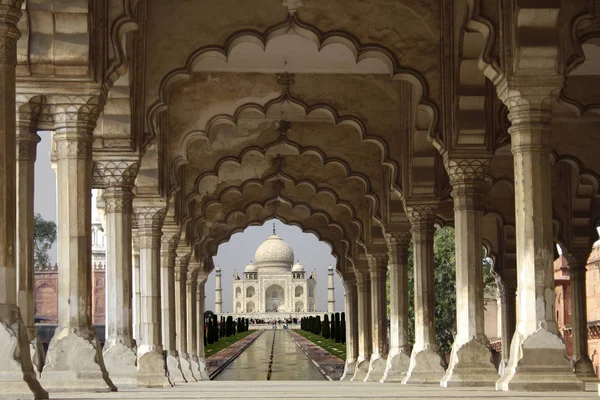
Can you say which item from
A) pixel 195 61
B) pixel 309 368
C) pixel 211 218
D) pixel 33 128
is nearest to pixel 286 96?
pixel 195 61

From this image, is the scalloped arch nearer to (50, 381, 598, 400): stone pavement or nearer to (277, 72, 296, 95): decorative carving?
(277, 72, 296, 95): decorative carving

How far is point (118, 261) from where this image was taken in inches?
669

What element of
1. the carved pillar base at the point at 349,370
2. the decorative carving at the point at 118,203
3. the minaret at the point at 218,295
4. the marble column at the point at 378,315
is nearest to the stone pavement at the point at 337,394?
the decorative carving at the point at 118,203

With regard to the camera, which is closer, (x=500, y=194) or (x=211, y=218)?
(x=500, y=194)

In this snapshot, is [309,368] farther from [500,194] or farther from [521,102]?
[521,102]

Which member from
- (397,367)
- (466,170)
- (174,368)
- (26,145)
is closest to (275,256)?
(174,368)

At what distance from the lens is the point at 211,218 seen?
30.2 metres

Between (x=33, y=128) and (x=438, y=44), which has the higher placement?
(x=438, y=44)

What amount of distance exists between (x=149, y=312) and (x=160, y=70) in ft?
16.8

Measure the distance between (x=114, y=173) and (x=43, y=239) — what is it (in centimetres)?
6894

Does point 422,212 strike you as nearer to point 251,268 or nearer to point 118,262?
point 118,262

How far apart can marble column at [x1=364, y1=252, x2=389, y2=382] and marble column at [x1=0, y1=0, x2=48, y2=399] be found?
17.6 metres

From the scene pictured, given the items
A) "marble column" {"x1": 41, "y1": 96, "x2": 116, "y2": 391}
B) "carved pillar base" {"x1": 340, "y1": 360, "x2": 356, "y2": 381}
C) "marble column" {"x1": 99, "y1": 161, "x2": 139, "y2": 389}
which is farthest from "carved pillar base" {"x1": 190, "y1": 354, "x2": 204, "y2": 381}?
"marble column" {"x1": 41, "y1": 96, "x2": 116, "y2": 391}

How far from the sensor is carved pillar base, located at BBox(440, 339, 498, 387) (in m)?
15.7
